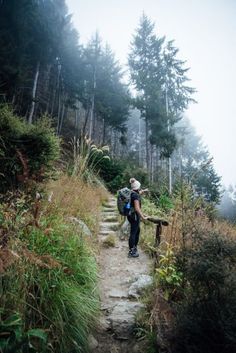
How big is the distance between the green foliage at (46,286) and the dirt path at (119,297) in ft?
0.95

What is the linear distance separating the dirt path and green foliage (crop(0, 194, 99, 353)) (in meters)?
0.29

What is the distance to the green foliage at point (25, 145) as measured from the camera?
17.6ft

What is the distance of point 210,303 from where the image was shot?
2.54 m

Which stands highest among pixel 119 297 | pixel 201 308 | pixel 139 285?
pixel 201 308

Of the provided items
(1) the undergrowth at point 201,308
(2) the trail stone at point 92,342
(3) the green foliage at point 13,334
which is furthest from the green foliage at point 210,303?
(3) the green foliage at point 13,334

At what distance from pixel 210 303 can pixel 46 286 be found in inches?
64.3

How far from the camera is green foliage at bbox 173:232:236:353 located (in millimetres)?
2309

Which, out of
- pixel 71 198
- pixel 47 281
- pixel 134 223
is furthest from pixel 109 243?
pixel 47 281

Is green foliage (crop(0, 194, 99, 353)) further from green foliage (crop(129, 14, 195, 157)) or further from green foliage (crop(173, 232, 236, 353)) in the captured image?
green foliage (crop(129, 14, 195, 157))

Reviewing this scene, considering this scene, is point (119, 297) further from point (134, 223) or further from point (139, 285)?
point (134, 223)

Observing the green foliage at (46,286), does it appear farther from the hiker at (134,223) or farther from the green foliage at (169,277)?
the hiker at (134,223)

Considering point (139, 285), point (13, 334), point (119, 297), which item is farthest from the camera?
point (139, 285)

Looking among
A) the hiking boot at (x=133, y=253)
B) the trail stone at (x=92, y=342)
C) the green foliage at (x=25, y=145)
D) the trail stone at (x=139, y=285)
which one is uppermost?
the green foliage at (x=25, y=145)

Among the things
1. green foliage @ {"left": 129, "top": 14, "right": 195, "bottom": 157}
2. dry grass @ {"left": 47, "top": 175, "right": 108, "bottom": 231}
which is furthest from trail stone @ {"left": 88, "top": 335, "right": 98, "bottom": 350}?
green foliage @ {"left": 129, "top": 14, "right": 195, "bottom": 157}
